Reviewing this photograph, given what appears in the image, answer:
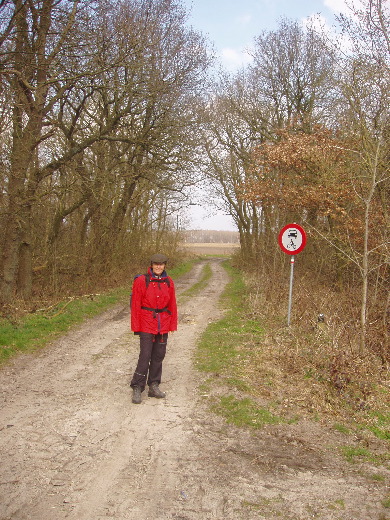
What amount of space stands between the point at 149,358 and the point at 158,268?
1251 mm

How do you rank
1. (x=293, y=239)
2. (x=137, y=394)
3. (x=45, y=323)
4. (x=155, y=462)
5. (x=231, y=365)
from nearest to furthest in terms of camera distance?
(x=155, y=462), (x=137, y=394), (x=231, y=365), (x=293, y=239), (x=45, y=323)

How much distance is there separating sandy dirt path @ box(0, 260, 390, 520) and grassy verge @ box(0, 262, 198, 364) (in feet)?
5.89

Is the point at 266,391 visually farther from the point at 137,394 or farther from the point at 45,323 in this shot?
the point at 45,323

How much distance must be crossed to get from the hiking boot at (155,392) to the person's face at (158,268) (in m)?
1.56

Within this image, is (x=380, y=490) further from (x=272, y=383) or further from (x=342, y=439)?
(x=272, y=383)

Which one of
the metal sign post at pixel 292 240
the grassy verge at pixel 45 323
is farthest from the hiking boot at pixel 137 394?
the metal sign post at pixel 292 240

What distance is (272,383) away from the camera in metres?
6.72

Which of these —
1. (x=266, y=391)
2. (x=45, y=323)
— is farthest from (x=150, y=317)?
(x=45, y=323)

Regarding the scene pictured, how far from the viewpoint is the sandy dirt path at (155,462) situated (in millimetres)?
3572

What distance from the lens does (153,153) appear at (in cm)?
1650

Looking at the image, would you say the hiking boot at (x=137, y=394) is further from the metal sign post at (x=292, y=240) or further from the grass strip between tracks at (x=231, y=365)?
the metal sign post at (x=292, y=240)

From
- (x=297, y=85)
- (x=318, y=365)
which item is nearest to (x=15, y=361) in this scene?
(x=318, y=365)

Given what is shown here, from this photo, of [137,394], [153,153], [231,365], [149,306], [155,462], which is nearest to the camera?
[155,462]

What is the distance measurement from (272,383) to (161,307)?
2.15 m
